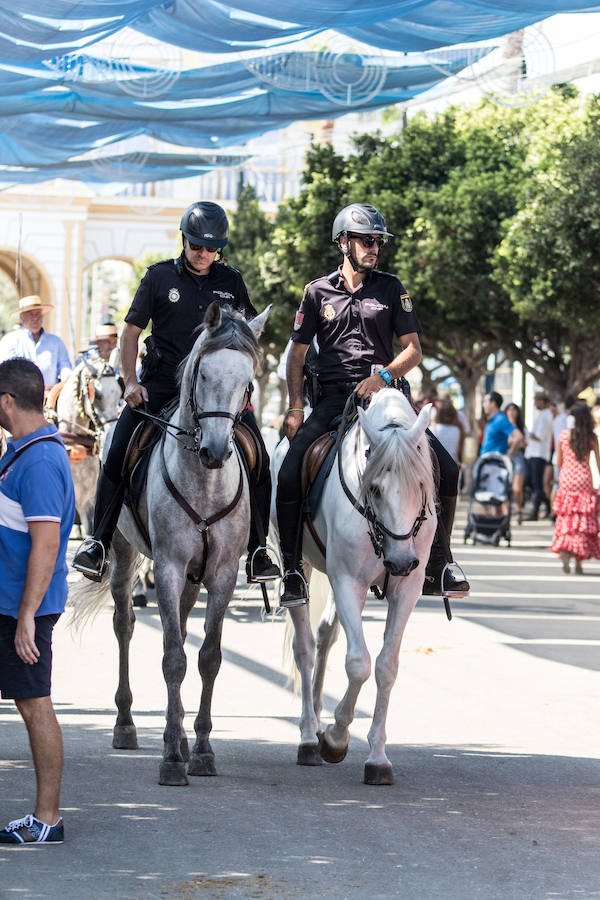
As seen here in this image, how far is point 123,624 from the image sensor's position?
854 cm

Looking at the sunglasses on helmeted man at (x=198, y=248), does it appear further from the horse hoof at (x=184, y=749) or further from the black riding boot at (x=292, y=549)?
the horse hoof at (x=184, y=749)

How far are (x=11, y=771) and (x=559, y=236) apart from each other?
2227 centimetres

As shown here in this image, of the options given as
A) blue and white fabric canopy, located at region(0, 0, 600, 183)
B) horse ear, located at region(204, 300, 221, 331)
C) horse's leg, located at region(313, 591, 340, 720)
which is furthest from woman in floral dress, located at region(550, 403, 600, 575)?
horse ear, located at region(204, 300, 221, 331)

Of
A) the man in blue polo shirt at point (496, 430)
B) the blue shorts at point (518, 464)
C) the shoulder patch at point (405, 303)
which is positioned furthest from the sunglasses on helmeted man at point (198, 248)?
the blue shorts at point (518, 464)

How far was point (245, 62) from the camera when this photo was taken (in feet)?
38.7

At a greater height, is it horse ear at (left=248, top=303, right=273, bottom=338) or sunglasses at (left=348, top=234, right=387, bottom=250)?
sunglasses at (left=348, top=234, right=387, bottom=250)

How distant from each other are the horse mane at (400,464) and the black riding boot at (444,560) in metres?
0.78

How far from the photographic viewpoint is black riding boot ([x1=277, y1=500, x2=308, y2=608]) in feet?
27.1

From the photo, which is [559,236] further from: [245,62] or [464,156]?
[245,62]

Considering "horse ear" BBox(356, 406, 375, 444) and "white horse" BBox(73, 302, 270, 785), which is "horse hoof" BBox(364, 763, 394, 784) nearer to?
"white horse" BBox(73, 302, 270, 785)

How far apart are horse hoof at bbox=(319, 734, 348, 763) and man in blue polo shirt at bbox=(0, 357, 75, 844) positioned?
2032 mm

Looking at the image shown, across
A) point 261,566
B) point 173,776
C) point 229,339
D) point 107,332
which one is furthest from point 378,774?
point 107,332

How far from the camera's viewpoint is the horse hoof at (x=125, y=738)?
8023 millimetres

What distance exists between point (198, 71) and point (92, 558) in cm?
542
